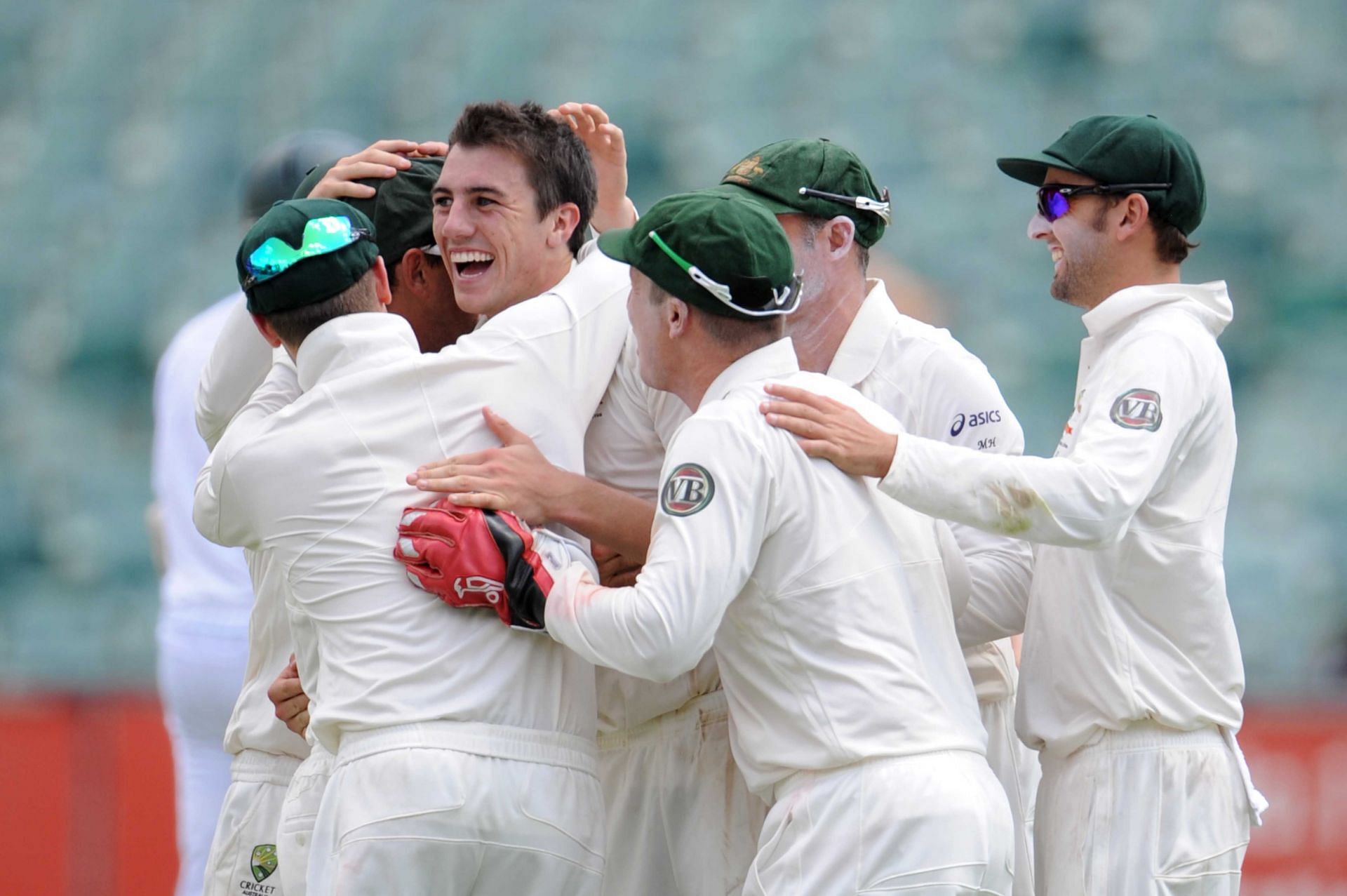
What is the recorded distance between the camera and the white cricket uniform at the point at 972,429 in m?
3.60

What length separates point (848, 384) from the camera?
3.69m

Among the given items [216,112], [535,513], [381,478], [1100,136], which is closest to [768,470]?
[535,513]

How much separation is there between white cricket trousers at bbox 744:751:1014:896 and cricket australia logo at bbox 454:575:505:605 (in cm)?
63

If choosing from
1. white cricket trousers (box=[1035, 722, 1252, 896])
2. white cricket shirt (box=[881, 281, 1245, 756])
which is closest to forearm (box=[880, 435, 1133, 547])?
white cricket shirt (box=[881, 281, 1245, 756])

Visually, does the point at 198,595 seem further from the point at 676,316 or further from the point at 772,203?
the point at 676,316

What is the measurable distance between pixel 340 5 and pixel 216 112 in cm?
106

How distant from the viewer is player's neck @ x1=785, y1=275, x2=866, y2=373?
375 centimetres

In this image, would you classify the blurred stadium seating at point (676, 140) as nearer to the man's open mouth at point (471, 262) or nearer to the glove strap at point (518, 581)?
the man's open mouth at point (471, 262)

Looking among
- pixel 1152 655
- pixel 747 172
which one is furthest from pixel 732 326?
pixel 1152 655

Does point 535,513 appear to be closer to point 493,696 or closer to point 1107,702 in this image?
point 493,696

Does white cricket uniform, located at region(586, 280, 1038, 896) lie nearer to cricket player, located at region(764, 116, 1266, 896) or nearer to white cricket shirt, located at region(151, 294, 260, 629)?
cricket player, located at region(764, 116, 1266, 896)

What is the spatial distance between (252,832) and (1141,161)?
2346 millimetres

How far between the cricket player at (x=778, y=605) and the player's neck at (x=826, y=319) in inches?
22.6

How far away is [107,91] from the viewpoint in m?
11.1
